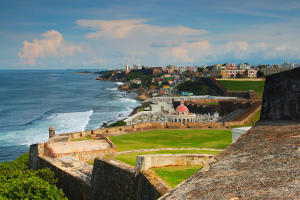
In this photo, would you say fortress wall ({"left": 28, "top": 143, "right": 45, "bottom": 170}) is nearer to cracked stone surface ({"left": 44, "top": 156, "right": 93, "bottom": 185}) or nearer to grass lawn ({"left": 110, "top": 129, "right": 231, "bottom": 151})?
cracked stone surface ({"left": 44, "top": 156, "right": 93, "bottom": 185})

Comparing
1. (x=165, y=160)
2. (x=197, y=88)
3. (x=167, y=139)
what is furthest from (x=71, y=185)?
(x=197, y=88)

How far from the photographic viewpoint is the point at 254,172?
Result: 489 cm

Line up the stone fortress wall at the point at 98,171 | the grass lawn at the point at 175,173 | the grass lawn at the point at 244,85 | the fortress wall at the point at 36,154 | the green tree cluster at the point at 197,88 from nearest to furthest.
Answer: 1. the grass lawn at the point at 175,173
2. the stone fortress wall at the point at 98,171
3. the fortress wall at the point at 36,154
4. the grass lawn at the point at 244,85
5. the green tree cluster at the point at 197,88

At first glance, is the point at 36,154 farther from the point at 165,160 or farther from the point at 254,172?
the point at 254,172

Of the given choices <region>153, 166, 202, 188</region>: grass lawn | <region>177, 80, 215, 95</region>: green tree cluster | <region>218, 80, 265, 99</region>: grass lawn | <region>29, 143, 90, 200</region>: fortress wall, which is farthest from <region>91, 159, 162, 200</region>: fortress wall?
<region>177, 80, 215, 95</region>: green tree cluster

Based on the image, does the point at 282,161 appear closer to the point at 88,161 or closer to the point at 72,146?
the point at 88,161

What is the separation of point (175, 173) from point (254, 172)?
18.4 ft

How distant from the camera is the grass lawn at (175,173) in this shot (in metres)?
9.62

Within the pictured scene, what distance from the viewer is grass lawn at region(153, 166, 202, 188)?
31.6 feet

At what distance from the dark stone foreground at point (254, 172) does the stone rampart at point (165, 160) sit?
4494mm

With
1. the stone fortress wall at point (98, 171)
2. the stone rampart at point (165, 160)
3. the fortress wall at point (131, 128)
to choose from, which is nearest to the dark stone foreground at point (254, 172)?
the stone fortress wall at point (98, 171)

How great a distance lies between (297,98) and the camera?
22.9 ft

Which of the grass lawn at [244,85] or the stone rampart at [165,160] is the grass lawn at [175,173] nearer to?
the stone rampart at [165,160]

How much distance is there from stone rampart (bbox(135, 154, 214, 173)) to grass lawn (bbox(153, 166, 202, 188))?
0.23m
